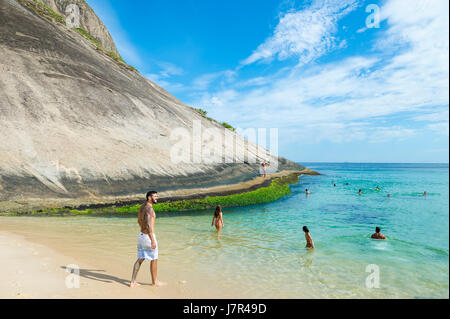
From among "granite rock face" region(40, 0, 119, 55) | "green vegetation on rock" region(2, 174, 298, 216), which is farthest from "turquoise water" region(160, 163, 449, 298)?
"granite rock face" region(40, 0, 119, 55)

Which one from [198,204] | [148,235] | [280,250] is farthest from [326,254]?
[198,204]

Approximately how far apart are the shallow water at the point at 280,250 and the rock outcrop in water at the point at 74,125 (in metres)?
5.54

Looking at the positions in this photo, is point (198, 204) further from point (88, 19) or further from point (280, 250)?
point (88, 19)

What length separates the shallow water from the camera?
769cm

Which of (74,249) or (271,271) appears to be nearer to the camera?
(271,271)

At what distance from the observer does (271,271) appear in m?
8.90

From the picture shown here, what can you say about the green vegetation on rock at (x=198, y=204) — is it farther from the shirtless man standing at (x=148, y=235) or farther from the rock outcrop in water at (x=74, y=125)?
the shirtless man standing at (x=148, y=235)

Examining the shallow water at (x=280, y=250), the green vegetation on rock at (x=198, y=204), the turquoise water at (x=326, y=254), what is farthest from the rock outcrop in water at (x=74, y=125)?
the turquoise water at (x=326, y=254)

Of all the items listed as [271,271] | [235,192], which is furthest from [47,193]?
[271,271]

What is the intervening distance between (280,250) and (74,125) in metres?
23.0

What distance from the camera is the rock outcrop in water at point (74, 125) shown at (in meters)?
21.3

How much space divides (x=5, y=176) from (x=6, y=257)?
14268 millimetres

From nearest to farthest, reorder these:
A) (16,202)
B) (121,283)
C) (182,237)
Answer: (121,283) → (182,237) → (16,202)

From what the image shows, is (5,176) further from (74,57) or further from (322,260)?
(322,260)
